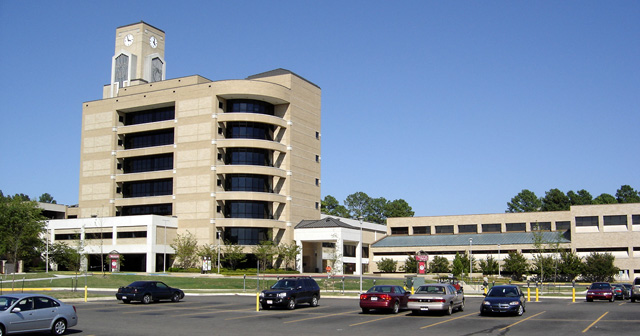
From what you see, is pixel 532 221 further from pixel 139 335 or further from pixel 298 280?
pixel 139 335

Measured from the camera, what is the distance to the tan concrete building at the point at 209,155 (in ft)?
285

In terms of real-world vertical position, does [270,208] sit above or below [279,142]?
below

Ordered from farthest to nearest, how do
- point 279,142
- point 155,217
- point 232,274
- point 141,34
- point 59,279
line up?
1. point 141,34
2. point 279,142
3. point 155,217
4. point 232,274
5. point 59,279

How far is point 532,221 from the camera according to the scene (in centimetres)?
10081

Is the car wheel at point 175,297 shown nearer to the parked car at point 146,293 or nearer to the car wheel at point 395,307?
the parked car at point 146,293

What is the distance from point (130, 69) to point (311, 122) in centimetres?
3341

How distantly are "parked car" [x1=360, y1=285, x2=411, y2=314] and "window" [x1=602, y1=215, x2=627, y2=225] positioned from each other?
6738cm

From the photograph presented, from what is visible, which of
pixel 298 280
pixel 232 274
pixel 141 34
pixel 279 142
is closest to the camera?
pixel 298 280

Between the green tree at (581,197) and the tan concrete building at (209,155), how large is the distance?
94224mm

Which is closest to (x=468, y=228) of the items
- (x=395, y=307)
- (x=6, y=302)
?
(x=395, y=307)

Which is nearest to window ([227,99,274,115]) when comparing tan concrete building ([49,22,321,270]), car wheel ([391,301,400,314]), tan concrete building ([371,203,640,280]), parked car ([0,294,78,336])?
tan concrete building ([49,22,321,270])

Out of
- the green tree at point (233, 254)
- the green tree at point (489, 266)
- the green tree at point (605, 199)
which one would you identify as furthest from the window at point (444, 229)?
the green tree at point (605, 199)

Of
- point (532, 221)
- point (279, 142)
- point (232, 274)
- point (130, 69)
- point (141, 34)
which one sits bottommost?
point (232, 274)

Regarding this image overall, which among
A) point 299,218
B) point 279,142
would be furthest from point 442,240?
point 279,142
